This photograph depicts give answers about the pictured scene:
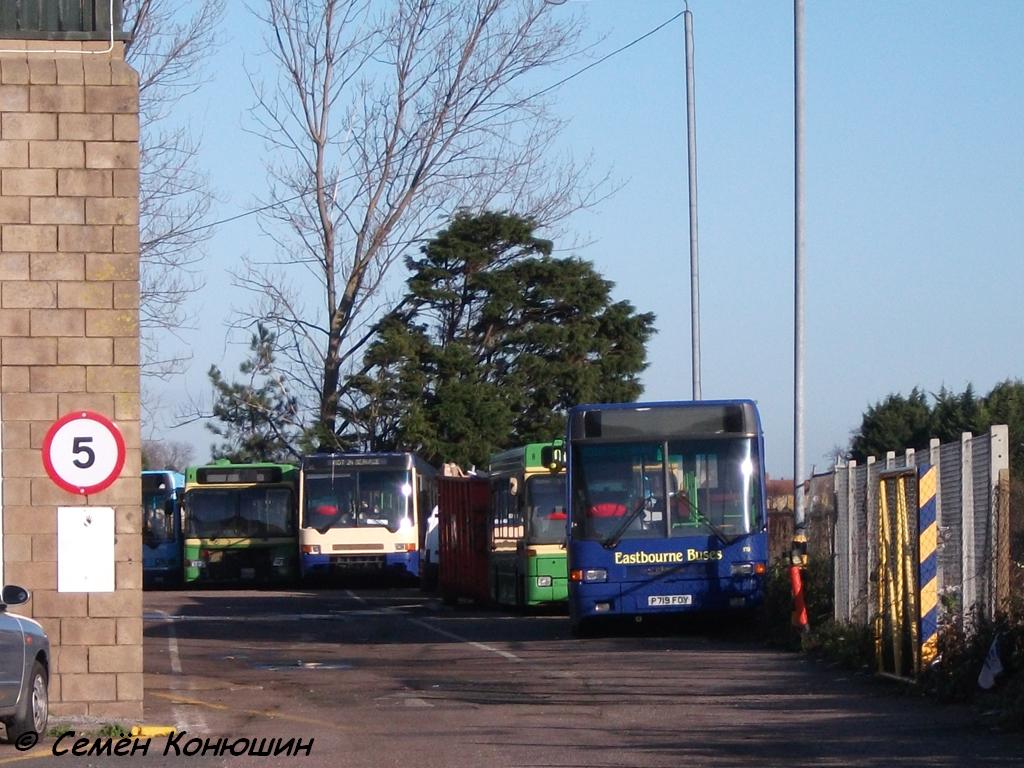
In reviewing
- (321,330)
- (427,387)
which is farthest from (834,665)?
(427,387)

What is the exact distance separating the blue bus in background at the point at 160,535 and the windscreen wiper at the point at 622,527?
23931 millimetres

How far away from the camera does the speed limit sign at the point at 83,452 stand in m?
12.6

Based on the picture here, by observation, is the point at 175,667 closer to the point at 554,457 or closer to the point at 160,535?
the point at 554,457

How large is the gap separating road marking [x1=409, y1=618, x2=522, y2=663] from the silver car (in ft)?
22.9

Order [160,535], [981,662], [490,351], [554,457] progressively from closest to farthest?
[981,662] < [554,457] < [160,535] < [490,351]

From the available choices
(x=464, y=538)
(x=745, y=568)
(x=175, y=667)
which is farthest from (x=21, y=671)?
(x=464, y=538)

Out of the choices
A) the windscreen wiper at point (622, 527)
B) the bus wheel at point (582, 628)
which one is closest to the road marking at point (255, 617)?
the bus wheel at point (582, 628)

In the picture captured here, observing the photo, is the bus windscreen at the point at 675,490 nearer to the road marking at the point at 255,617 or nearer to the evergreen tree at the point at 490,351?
the road marking at the point at 255,617

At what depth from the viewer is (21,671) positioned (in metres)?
10.9

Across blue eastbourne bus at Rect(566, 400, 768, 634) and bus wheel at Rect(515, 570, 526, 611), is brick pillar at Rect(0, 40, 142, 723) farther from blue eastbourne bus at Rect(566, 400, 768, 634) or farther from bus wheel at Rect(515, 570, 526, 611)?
bus wheel at Rect(515, 570, 526, 611)

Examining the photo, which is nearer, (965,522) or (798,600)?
(965,522)

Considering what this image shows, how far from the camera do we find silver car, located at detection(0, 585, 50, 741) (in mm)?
10625

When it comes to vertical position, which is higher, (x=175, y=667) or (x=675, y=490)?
(x=675, y=490)

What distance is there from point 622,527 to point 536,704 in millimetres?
6505
